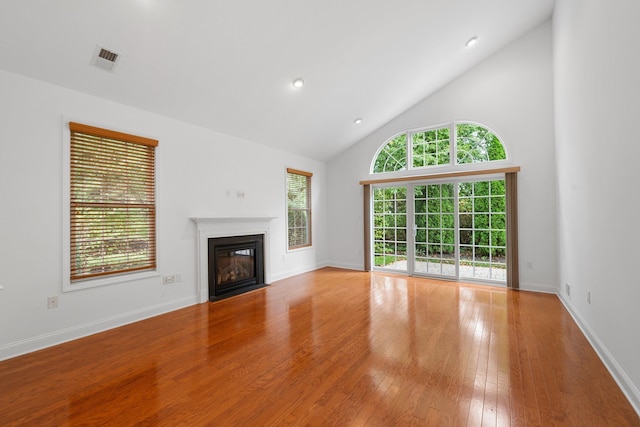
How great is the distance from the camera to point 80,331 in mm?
3035

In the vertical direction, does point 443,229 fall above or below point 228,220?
below

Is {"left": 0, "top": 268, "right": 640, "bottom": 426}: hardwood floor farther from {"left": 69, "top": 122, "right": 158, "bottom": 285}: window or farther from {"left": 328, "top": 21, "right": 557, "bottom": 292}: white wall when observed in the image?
{"left": 328, "top": 21, "right": 557, "bottom": 292}: white wall

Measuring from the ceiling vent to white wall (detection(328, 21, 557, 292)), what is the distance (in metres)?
5.06

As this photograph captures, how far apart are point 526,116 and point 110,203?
6.19 m

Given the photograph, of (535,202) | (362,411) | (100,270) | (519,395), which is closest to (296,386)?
(362,411)

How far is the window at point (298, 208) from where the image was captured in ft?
19.8

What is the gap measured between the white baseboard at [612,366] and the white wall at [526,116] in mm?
1557

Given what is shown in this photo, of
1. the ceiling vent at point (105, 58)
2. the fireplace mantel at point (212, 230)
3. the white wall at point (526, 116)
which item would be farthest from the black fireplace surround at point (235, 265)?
the white wall at point (526, 116)

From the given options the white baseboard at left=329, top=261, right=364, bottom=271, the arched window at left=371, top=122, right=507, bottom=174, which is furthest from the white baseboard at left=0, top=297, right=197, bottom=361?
the arched window at left=371, top=122, right=507, bottom=174

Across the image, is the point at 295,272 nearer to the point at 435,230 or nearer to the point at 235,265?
the point at 235,265

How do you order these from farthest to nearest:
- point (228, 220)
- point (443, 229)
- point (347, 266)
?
point (347, 266)
point (443, 229)
point (228, 220)

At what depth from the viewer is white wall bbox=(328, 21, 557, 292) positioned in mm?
4586

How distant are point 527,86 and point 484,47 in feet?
3.17

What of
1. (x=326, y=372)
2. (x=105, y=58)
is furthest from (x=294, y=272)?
(x=105, y=58)
